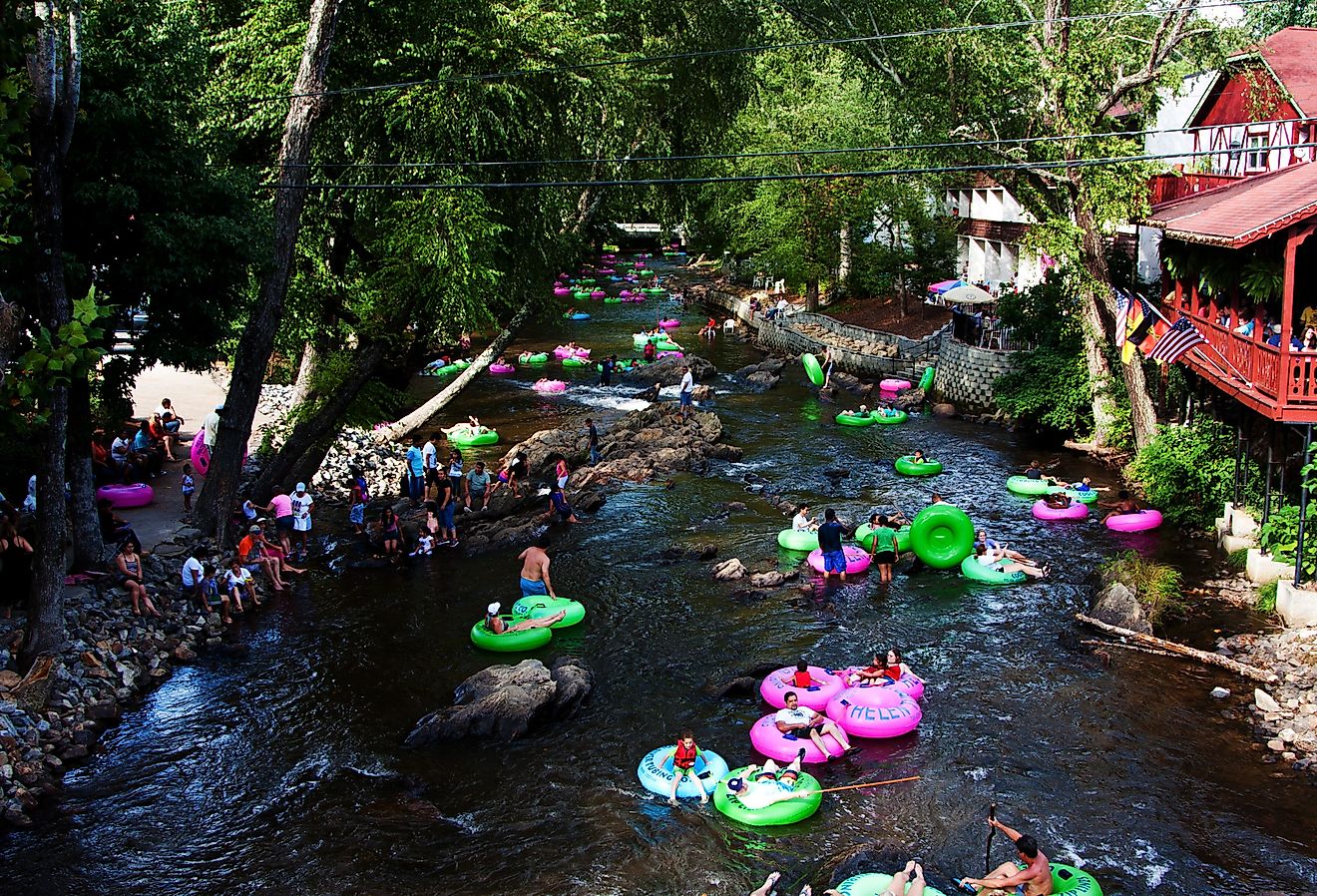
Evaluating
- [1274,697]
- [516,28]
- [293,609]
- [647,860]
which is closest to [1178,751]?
[1274,697]

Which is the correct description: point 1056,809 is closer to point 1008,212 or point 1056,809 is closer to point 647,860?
point 647,860

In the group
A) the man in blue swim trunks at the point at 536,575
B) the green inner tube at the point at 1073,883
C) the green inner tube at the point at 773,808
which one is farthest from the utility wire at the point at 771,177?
the green inner tube at the point at 1073,883

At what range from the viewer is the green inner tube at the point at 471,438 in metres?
36.1

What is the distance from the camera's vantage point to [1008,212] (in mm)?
51719

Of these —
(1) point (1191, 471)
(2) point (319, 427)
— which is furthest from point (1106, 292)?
(2) point (319, 427)

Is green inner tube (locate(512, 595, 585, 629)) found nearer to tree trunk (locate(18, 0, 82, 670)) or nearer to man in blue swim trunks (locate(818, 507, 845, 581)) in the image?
man in blue swim trunks (locate(818, 507, 845, 581))

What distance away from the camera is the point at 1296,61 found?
3175cm

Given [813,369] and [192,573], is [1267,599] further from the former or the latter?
[813,369]

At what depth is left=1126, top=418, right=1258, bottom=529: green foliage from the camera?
2520cm

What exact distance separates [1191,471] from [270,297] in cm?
2083

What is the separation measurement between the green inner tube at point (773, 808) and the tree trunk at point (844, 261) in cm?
3923

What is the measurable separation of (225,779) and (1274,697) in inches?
622

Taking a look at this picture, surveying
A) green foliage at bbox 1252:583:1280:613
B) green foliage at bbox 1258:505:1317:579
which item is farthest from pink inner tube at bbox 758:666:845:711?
green foliage at bbox 1258:505:1317:579

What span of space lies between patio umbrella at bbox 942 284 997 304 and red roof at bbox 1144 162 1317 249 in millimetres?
11620
